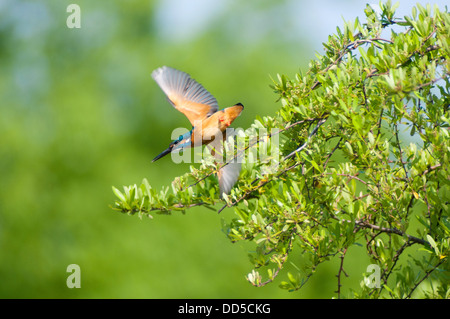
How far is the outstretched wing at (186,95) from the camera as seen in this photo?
8.91 ft

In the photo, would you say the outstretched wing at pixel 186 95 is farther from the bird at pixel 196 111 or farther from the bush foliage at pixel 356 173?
the bush foliage at pixel 356 173

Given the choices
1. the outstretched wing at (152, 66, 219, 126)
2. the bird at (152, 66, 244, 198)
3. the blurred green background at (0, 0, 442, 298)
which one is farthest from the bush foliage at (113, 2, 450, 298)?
the blurred green background at (0, 0, 442, 298)

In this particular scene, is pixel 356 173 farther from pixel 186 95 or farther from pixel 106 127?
pixel 106 127

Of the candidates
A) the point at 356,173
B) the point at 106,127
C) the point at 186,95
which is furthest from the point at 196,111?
the point at 106,127

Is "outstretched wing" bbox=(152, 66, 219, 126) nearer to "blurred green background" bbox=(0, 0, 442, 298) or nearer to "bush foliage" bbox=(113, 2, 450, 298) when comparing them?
"bush foliage" bbox=(113, 2, 450, 298)

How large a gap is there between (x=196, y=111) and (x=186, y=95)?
108mm

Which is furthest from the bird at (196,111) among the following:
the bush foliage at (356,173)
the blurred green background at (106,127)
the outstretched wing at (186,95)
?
the blurred green background at (106,127)

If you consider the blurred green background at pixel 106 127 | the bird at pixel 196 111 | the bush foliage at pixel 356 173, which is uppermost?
the blurred green background at pixel 106 127

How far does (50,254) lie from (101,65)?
3800 millimetres

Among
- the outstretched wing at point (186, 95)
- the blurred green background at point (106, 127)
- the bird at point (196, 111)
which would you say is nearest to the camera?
the bird at point (196, 111)

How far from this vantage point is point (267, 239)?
199 cm

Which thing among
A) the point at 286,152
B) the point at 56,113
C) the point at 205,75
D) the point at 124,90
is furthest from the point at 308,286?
the point at 286,152

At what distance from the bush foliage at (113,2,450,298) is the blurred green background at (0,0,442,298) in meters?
6.42
